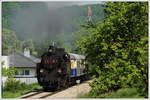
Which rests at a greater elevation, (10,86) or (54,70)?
(54,70)

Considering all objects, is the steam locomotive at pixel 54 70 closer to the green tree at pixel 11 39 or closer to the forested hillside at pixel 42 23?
the forested hillside at pixel 42 23

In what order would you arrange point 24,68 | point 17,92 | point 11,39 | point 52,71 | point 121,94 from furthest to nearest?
point 11,39
point 24,68
point 17,92
point 52,71
point 121,94

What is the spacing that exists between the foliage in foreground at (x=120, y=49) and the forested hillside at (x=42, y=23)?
218cm

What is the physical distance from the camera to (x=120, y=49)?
19578mm

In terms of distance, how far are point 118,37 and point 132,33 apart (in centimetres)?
130

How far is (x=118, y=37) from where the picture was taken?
770 inches

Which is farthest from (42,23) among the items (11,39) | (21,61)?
(11,39)

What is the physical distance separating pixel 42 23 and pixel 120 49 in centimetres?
1509

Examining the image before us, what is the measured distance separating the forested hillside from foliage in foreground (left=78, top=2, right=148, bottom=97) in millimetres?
2184

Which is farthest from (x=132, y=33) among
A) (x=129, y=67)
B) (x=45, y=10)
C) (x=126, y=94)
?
(x=45, y=10)

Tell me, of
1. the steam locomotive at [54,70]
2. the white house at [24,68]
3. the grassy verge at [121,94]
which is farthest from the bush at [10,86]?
the grassy verge at [121,94]

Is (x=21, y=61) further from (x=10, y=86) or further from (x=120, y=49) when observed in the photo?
(x=120, y=49)

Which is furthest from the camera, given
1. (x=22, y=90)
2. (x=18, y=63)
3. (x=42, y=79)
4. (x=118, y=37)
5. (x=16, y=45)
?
(x=16, y=45)

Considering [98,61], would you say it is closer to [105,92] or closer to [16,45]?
[105,92]
